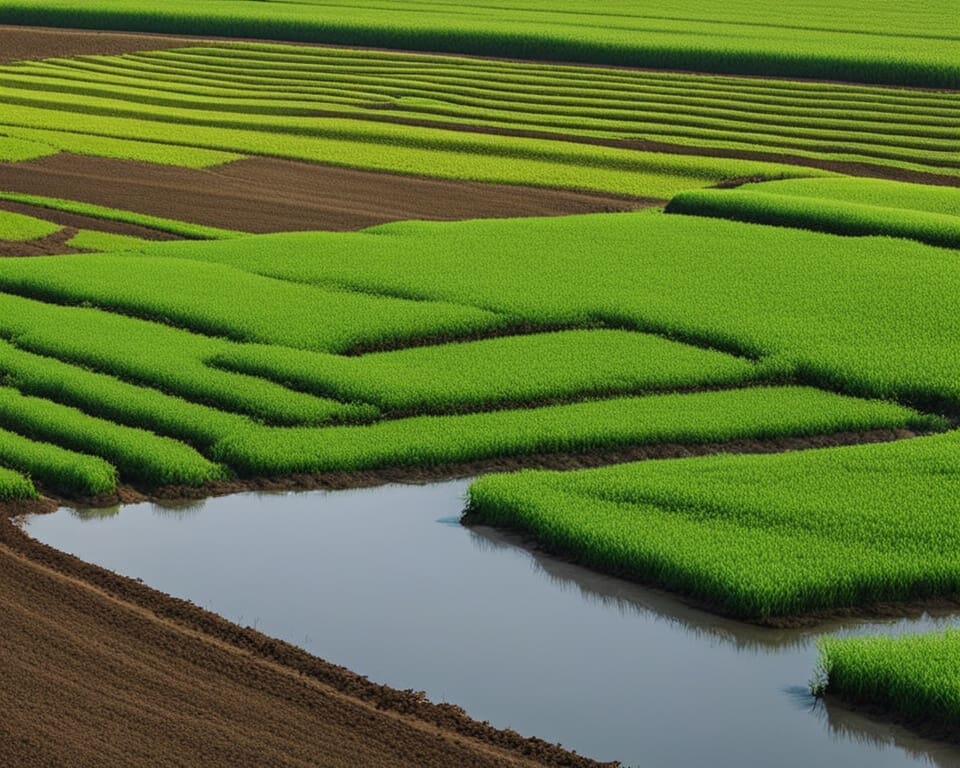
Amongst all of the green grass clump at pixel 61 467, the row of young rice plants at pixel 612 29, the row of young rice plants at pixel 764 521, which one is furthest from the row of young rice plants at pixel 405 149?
the green grass clump at pixel 61 467

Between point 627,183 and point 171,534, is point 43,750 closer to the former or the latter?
point 171,534

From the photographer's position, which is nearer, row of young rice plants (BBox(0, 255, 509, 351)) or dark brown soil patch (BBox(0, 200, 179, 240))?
row of young rice plants (BBox(0, 255, 509, 351))

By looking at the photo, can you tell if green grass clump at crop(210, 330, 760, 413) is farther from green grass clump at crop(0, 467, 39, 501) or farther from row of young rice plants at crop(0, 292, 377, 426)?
green grass clump at crop(0, 467, 39, 501)

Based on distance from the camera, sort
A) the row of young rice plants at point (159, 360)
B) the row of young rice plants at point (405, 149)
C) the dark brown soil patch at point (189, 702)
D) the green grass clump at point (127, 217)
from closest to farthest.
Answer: the dark brown soil patch at point (189, 702) → the row of young rice plants at point (159, 360) → the green grass clump at point (127, 217) → the row of young rice plants at point (405, 149)

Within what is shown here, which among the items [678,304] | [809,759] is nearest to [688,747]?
[809,759]

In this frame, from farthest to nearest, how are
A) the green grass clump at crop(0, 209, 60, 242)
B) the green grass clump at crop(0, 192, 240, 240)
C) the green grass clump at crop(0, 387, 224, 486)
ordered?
1. the green grass clump at crop(0, 192, 240, 240)
2. the green grass clump at crop(0, 209, 60, 242)
3. the green grass clump at crop(0, 387, 224, 486)

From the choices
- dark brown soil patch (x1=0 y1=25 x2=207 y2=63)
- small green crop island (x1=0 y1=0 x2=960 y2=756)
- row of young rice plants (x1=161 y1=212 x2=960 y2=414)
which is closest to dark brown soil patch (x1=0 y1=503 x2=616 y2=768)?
small green crop island (x1=0 y1=0 x2=960 y2=756)

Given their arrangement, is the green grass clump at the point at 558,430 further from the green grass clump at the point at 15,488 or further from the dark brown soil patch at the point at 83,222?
the dark brown soil patch at the point at 83,222
